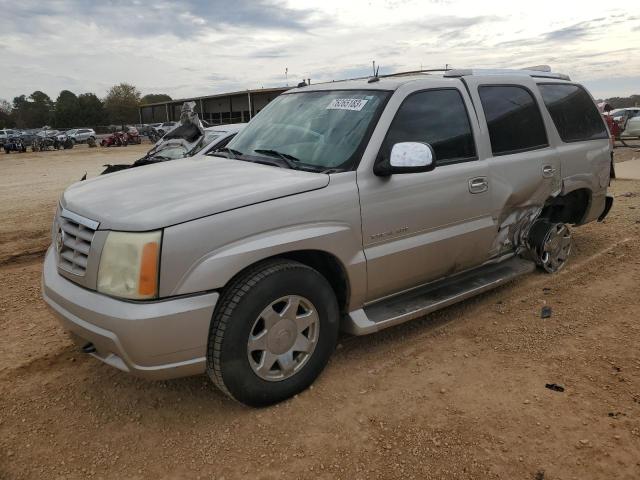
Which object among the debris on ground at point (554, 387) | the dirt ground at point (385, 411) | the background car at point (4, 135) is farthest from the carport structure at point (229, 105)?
the debris on ground at point (554, 387)

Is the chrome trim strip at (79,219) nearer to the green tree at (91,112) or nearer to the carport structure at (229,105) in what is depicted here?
the carport structure at (229,105)

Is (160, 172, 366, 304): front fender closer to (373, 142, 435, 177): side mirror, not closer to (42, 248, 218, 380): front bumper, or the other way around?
(42, 248, 218, 380): front bumper

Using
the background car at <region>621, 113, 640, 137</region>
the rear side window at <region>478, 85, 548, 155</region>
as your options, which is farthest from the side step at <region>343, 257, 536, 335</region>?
the background car at <region>621, 113, 640, 137</region>

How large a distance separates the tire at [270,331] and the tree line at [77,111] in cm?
8919

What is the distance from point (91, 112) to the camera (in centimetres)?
8519

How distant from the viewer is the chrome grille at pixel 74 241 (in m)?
2.79

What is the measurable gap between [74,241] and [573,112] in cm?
445

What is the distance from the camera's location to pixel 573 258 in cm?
570

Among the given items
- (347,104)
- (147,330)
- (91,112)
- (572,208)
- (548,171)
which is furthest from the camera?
(91,112)

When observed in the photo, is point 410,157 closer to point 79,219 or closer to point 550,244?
point 79,219

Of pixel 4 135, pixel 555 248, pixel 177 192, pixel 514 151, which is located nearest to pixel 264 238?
pixel 177 192

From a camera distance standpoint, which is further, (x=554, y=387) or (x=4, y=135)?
(x=4, y=135)

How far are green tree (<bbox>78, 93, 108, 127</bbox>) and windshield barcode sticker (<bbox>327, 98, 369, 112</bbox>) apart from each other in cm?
8837

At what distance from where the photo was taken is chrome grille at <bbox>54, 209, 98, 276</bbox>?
279 cm
